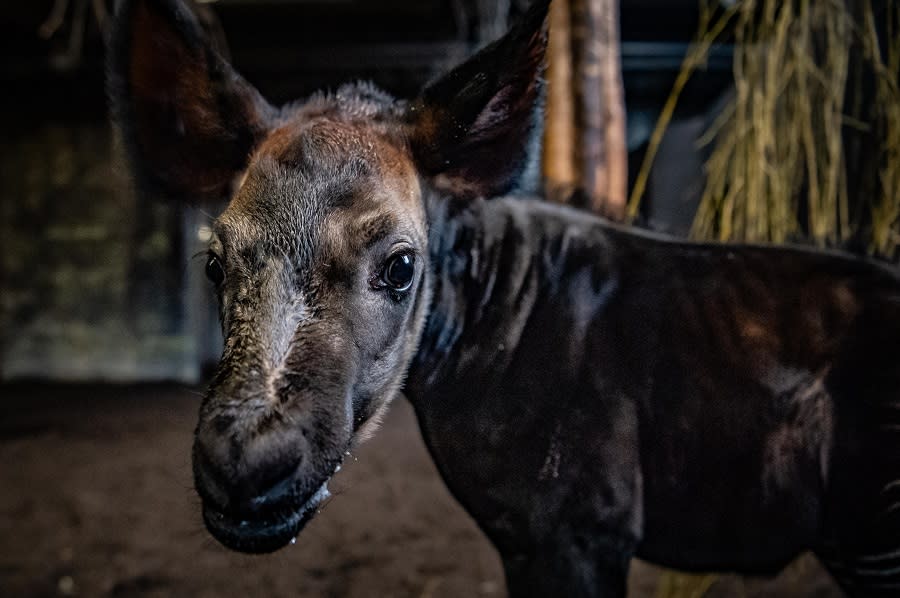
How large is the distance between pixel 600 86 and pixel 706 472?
171 centimetres

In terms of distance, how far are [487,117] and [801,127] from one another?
4.65ft

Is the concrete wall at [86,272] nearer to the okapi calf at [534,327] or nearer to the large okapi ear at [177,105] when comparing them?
the large okapi ear at [177,105]

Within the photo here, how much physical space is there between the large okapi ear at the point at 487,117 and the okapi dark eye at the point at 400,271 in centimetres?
29

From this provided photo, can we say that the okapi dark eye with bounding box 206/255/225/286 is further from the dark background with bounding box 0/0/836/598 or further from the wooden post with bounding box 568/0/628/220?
the wooden post with bounding box 568/0/628/220

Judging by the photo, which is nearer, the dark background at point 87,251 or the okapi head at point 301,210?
the okapi head at point 301,210

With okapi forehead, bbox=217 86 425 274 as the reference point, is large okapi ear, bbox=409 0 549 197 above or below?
above

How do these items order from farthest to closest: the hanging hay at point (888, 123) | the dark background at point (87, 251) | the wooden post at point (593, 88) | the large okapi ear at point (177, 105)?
the dark background at point (87, 251), the wooden post at point (593, 88), the hanging hay at point (888, 123), the large okapi ear at point (177, 105)

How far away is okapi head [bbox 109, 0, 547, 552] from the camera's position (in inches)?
45.9

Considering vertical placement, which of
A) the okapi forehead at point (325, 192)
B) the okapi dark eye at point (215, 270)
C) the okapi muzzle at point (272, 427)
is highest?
the okapi forehead at point (325, 192)

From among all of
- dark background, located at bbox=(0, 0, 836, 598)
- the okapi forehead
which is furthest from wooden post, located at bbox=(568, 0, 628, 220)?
the okapi forehead

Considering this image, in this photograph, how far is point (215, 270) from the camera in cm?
150

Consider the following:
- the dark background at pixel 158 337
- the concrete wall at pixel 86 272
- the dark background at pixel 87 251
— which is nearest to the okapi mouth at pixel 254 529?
the dark background at pixel 158 337

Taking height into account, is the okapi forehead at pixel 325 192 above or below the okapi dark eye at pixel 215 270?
above

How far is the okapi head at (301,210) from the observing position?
1165 millimetres
